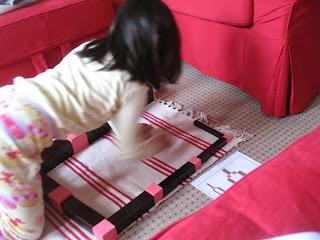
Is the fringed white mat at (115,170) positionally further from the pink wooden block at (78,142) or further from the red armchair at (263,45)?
the red armchair at (263,45)

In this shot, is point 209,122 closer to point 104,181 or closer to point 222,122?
point 222,122

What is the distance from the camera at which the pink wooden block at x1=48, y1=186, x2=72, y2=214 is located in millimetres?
1011

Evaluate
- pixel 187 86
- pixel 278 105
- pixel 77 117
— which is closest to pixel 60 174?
pixel 77 117

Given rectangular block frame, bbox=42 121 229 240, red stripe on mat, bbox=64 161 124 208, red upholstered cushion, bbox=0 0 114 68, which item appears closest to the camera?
rectangular block frame, bbox=42 121 229 240

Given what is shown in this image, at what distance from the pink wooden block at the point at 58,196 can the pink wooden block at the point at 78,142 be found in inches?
8.0

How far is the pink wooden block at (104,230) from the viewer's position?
904 mm

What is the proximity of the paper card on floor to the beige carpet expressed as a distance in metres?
0.03

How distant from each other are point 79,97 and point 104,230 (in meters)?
0.34

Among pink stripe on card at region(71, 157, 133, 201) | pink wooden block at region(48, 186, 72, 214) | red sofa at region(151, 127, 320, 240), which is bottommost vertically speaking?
pink stripe on card at region(71, 157, 133, 201)

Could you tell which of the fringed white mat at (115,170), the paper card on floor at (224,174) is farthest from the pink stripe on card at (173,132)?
the paper card on floor at (224,174)

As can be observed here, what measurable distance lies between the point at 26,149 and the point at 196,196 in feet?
1.64

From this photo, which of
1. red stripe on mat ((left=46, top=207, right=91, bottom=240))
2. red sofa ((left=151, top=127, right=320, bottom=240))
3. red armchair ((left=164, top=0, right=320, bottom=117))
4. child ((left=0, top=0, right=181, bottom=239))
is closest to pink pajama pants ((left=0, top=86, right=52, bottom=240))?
child ((left=0, top=0, right=181, bottom=239))

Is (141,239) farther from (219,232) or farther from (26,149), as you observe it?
(219,232)

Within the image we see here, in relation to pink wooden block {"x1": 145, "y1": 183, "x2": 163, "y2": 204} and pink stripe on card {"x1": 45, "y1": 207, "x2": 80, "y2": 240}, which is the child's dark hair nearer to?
pink wooden block {"x1": 145, "y1": 183, "x2": 163, "y2": 204}
